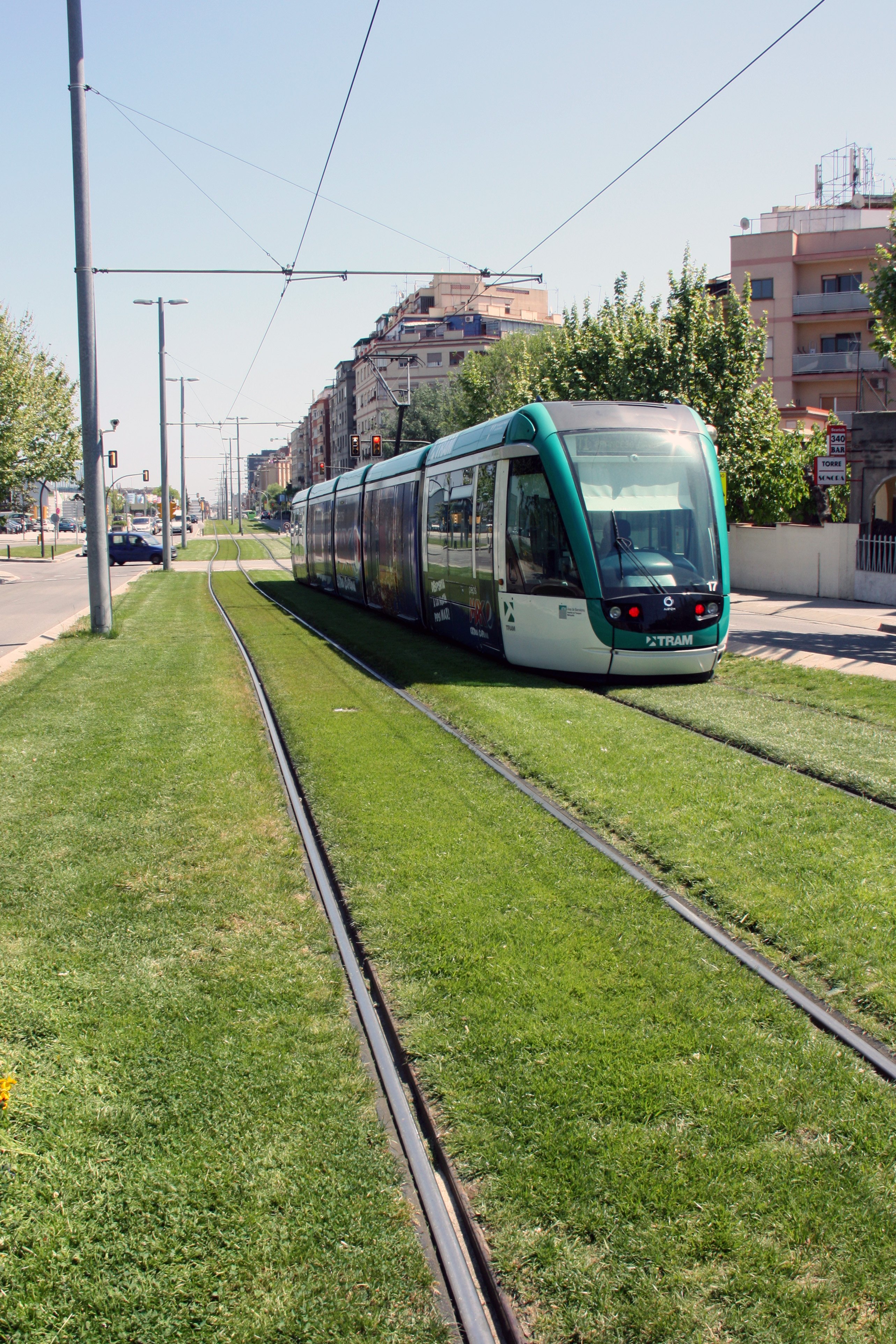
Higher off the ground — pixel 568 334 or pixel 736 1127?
pixel 568 334

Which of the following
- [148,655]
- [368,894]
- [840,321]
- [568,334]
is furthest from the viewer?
[840,321]

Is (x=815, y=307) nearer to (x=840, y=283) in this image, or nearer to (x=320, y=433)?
(x=840, y=283)

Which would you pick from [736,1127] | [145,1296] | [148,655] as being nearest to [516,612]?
[148,655]

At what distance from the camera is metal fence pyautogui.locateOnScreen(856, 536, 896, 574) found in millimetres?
22797

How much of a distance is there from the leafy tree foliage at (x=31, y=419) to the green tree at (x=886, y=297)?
2515cm

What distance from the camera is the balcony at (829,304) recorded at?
5194 centimetres

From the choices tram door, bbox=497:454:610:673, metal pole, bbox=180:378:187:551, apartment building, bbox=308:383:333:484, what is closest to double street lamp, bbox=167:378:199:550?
metal pole, bbox=180:378:187:551

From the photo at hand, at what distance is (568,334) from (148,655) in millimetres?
25327

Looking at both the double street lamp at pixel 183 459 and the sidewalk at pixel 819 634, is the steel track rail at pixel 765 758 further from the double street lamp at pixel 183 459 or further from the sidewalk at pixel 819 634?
the double street lamp at pixel 183 459

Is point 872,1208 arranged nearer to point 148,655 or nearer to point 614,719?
point 614,719

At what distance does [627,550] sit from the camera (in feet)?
38.4

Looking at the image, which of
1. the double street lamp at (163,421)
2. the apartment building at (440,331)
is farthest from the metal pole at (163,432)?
the apartment building at (440,331)

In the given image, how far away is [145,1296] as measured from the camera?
2.73m

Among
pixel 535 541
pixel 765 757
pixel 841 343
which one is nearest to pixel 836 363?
pixel 841 343
